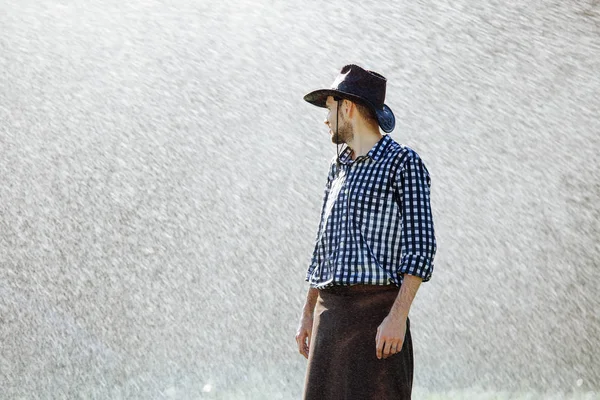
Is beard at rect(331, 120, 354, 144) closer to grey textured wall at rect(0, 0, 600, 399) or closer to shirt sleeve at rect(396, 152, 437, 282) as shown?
shirt sleeve at rect(396, 152, 437, 282)

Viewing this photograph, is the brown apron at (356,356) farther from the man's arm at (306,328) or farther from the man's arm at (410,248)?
the man's arm at (306,328)

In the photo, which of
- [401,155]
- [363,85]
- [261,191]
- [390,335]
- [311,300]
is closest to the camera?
[390,335]

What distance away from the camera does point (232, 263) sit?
7312 millimetres

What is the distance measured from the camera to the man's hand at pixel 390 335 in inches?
107

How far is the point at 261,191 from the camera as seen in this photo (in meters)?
7.64

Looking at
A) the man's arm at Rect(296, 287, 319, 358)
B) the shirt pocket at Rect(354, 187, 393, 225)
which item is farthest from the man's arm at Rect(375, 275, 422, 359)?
the man's arm at Rect(296, 287, 319, 358)

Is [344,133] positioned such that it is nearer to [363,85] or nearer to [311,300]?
[363,85]

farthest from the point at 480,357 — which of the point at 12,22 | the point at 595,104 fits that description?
the point at 12,22

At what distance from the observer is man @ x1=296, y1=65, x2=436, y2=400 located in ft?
9.02

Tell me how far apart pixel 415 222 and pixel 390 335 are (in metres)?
0.35

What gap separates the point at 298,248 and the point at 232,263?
1.77 feet

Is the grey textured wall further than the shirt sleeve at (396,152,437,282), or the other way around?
the grey textured wall

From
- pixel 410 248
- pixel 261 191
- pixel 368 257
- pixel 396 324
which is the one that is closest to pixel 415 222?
pixel 410 248

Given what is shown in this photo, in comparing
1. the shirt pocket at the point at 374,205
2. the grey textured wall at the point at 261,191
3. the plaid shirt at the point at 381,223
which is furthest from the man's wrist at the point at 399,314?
the grey textured wall at the point at 261,191
